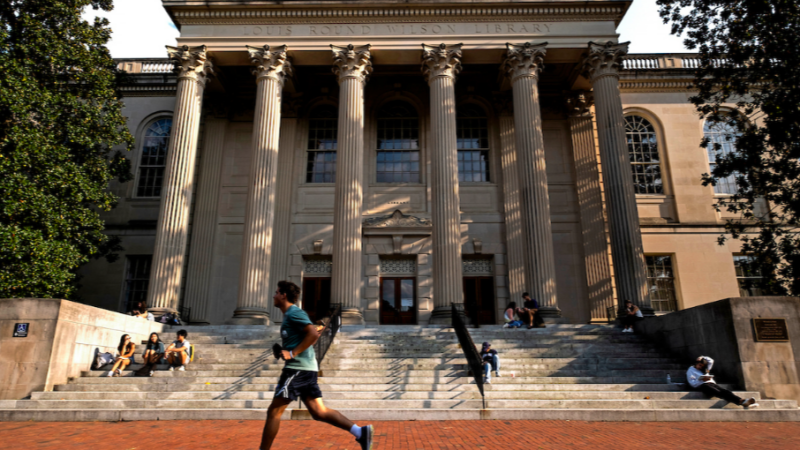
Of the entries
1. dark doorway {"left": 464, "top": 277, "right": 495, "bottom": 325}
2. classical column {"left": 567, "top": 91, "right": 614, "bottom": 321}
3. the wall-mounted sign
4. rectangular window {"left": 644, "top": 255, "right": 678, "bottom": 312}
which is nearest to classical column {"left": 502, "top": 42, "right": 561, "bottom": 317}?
classical column {"left": 567, "top": 91, "right": 614, "bottom": 321}

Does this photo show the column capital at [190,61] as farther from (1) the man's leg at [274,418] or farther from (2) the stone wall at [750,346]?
(2) the stone wall at [750,346]

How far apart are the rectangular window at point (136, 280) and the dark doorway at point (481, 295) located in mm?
12946

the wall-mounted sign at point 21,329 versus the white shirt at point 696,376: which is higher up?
the wall-mounted sign at point 21,329

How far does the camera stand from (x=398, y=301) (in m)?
19.8

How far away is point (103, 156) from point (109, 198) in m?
3.08

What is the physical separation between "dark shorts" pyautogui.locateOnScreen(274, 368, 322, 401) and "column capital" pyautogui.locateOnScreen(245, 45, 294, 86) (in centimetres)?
1558

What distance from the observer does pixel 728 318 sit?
10547 mm

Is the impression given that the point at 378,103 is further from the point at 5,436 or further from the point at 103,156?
the point at 5,436

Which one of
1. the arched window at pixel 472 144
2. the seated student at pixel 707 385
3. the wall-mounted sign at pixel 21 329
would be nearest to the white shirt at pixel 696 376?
the seated student at pixel 707 385

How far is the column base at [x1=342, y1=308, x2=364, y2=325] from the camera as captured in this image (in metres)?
15.9

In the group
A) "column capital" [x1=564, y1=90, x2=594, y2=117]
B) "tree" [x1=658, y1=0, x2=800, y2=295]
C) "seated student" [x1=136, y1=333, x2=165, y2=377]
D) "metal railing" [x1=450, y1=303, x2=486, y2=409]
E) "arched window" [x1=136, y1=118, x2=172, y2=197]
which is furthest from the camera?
"arched window" [x1=136, y1=118, x2=172, y2=197]

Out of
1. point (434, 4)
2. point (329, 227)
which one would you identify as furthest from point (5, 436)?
point (434, 4)

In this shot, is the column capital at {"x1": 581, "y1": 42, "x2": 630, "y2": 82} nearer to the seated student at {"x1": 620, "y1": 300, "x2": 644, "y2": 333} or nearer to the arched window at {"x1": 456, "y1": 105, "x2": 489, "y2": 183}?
the arched window at {"x1": 456, "y1": 105, "x2": 489, "y2": 183}

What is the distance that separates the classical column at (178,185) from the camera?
649 inches
